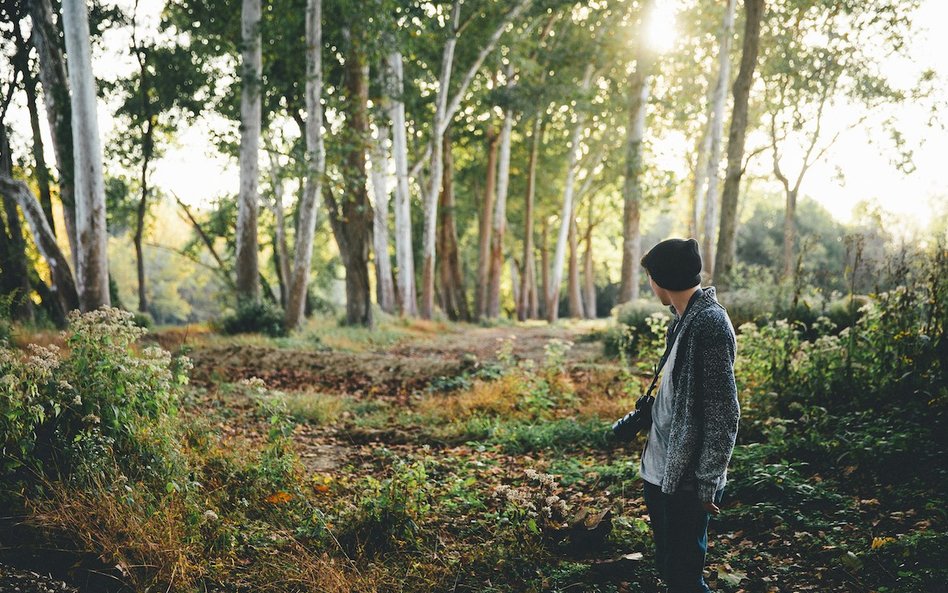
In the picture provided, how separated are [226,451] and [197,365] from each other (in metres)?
5.36

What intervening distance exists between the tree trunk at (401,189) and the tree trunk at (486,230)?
4433 mm

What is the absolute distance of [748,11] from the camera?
12.2m

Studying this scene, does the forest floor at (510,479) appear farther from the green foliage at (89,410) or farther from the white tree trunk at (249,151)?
the white tree trunk at (249,151)

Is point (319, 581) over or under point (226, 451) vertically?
under

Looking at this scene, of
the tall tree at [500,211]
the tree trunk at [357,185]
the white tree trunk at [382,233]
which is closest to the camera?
the tree trunk at [357,185]

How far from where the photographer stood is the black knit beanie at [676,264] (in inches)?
110

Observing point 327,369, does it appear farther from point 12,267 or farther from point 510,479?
point 12,267

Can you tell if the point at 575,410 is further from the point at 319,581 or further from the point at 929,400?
the point at 319,581

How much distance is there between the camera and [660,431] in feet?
9.59

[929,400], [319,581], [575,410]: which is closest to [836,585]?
[929,400]

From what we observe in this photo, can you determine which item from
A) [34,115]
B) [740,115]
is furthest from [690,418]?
[34,115]

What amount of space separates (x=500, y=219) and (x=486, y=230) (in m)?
0.77

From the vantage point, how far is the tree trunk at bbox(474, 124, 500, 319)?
2406 centimetres

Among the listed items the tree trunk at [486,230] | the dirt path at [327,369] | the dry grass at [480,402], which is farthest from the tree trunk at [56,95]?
the tree trunk at [486,230]
